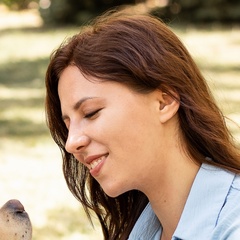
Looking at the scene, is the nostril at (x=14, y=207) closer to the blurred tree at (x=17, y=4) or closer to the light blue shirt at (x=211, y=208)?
the light blue shirt at (x=211, y=208)

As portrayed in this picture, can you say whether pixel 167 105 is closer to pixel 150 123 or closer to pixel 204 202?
pixel 150 123

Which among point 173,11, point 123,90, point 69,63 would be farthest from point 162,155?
point 173,11

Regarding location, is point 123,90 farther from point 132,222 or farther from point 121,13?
point 132,222

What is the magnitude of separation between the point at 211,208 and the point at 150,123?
39cm

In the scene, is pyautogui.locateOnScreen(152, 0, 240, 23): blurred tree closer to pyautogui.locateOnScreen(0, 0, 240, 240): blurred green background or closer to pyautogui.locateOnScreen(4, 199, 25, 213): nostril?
pyautogui.locateOnScreen(0, 0, 240, 240): blurred green background

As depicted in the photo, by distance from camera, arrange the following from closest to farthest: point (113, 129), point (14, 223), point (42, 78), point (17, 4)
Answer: point (113, 129)
point (14, 223)
point (42, 78)
point (17, 4)

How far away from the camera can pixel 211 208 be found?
287cm

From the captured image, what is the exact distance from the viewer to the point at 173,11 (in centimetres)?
2202

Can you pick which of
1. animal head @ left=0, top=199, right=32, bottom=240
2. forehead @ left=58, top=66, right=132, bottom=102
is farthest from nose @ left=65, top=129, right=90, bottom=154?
animal head @ left=0, top=199, right=32, bottom=240

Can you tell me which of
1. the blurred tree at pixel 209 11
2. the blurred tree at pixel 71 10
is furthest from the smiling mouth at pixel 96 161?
the blurred tree at pixel 71 10

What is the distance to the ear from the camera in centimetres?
289

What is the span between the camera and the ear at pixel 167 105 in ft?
9.48

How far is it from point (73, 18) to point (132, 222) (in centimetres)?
1911

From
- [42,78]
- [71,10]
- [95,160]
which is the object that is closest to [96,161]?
[95,160]
